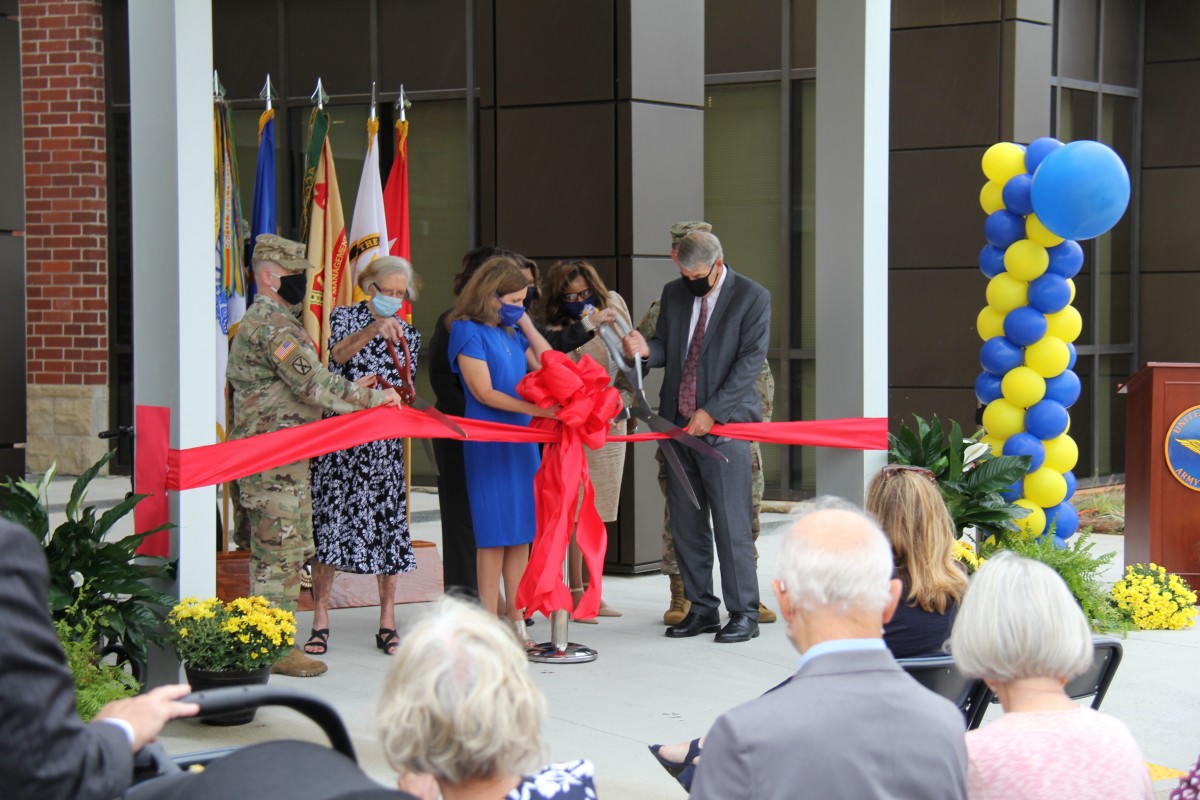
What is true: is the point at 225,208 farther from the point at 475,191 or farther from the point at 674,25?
the point at 475,191

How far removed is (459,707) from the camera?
208 centimetres

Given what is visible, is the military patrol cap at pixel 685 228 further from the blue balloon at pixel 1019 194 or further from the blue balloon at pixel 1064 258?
the blue balloon at pixel 1064 258

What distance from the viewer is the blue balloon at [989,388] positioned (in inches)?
316

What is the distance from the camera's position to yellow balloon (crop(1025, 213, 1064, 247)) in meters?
7.71

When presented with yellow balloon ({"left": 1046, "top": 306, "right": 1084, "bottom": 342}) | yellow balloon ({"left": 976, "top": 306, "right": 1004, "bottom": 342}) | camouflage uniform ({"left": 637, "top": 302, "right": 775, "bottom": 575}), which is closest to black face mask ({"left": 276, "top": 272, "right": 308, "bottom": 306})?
camouflage uniform ({"left": 637, "top": 302, "right": 775, "bottom": 575})

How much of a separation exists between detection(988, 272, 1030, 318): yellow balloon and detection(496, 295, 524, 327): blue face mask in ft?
9.46

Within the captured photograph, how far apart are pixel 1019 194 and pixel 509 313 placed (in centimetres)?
303

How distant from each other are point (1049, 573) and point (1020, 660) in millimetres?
193

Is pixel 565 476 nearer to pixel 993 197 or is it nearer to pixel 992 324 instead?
pixel 992 324

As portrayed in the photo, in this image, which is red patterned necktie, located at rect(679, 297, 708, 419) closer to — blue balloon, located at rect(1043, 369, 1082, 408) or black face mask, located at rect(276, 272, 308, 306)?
black face mask, located at rect(276, 272, 308, 306)

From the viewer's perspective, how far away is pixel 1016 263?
7809 millimetres

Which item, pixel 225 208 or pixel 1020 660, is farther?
pixel 225 208

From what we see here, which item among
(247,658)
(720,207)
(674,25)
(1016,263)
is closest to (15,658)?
(247,658)

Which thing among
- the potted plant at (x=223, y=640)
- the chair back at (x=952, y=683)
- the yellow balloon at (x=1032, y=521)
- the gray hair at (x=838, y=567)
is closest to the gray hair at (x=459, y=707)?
the gray hair at (x=838, y=567)
